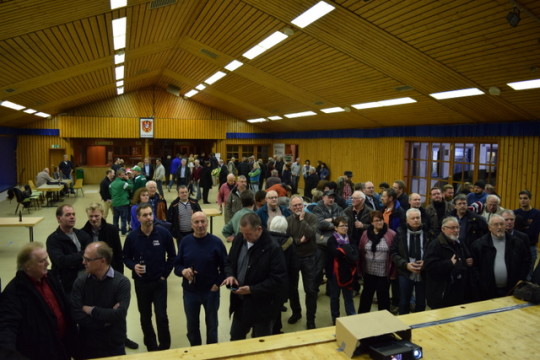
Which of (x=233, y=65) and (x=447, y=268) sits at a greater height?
(x=233, y=65)

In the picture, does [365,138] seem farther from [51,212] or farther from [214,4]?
[51,212]

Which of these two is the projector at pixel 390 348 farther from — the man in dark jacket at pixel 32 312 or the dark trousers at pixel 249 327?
the man in dark jacket at pixel 32 312

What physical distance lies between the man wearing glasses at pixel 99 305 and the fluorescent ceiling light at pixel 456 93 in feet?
26.4

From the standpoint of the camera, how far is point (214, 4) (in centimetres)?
800

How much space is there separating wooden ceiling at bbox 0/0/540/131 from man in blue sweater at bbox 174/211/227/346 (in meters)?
4.10

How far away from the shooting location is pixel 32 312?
103 inches

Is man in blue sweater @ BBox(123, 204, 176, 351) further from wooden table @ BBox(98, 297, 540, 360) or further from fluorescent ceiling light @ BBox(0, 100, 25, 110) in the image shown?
fluorescent ceiling light @ BBox(0, 100, 25, 110)

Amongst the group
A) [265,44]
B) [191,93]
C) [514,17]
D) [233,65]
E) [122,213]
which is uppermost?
[191,93]

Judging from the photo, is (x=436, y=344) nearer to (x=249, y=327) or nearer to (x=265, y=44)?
(x=249, y=327)

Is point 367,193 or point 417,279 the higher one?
point 367,193

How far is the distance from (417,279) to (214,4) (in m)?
6.64

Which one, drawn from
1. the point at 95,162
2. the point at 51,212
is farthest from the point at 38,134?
the point at 51,212

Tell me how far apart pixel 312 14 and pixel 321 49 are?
1.56 meters

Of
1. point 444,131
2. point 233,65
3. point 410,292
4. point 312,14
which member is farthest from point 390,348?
point 233,65
